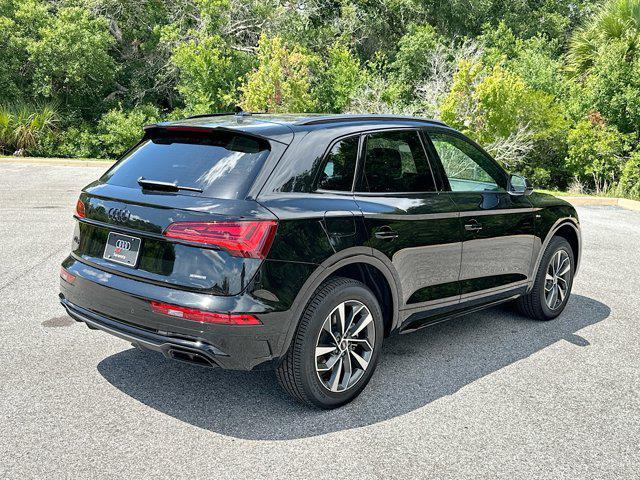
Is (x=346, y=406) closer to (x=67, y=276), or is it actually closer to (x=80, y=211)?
(x=67, y=276)

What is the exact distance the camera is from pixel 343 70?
2527cm

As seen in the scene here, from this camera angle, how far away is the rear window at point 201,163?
3828mm

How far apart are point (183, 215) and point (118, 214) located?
0.52 m

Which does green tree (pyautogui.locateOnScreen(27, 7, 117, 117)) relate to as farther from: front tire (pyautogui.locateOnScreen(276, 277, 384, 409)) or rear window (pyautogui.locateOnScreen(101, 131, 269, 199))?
front tire (pyautogui.locateOnScreen(276, 277, 384, 409))

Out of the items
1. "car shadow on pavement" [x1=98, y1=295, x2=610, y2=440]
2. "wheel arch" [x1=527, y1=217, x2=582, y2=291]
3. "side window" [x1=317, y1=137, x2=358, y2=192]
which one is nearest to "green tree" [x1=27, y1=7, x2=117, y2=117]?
"wheel arch" [x1=527, y1=217, x2=582, y2=291]

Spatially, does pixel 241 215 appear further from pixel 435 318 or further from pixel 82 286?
pixel 435 318

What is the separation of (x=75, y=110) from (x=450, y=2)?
53.4 ft

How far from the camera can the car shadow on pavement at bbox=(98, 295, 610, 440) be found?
13.1ft

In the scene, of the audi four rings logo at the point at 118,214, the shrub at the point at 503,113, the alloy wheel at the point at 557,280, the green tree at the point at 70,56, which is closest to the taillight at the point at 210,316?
the audi four rings logo at the point at 118,214

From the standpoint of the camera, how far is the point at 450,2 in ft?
96.6

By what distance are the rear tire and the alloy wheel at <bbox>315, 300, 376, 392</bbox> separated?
2276mm

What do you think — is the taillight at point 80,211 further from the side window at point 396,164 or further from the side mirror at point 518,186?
the side mirror at point 518,186

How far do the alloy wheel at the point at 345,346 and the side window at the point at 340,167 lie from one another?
72 cm

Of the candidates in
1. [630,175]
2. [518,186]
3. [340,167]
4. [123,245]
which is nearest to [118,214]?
[123,245]
